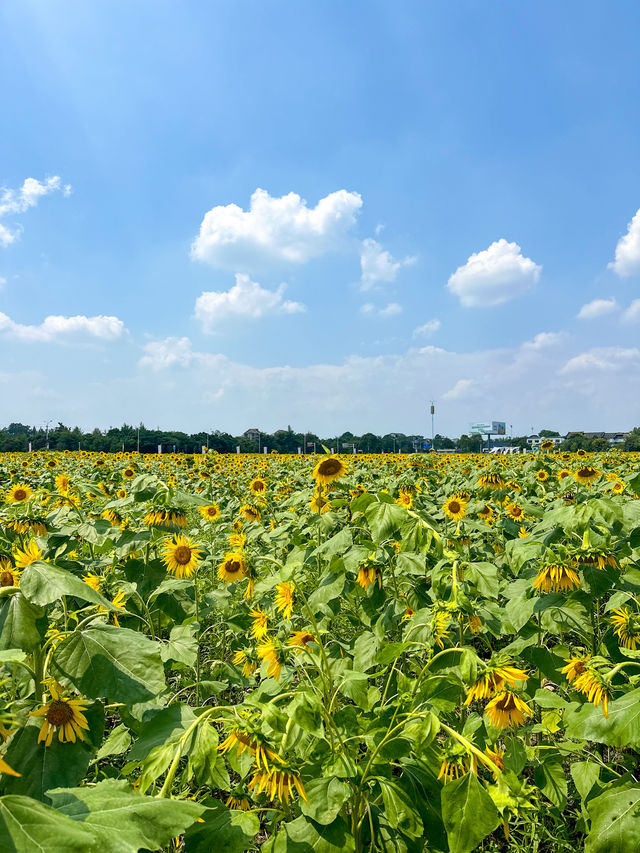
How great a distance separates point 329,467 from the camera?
319 cm

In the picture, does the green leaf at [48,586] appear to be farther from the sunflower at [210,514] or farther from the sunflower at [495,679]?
the sunflower at [210,514]

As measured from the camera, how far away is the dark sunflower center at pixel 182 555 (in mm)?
2861

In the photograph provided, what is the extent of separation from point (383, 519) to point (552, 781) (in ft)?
4.57

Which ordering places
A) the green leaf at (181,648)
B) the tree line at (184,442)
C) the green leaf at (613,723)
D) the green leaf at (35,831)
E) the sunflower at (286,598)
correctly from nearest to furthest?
1. the green leaf at (35,831)
2. the green leaf at (613,723)
3. the green leaf at (181,648)
4. the sunflower at (286,598)
5. the tree line at (184,442)

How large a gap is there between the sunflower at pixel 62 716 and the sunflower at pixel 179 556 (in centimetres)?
160

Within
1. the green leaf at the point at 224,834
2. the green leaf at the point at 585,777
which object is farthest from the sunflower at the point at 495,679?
the green leaf at the point at 585,777

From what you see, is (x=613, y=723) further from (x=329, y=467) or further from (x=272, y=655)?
(x=329, y=467)

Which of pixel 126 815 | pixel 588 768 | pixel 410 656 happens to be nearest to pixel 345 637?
pixel 410 656

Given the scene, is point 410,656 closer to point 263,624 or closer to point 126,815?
point 263,624

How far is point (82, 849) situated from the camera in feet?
1.83

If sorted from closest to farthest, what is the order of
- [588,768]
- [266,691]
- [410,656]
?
[266,691] < [588,768] < [410,656]

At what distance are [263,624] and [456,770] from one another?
4.20 ft

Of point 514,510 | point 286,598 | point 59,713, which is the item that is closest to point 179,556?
point 286,598

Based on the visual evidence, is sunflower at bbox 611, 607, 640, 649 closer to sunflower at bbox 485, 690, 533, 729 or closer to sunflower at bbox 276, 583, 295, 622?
sunflower at bbox 485, 690, 533, 729
